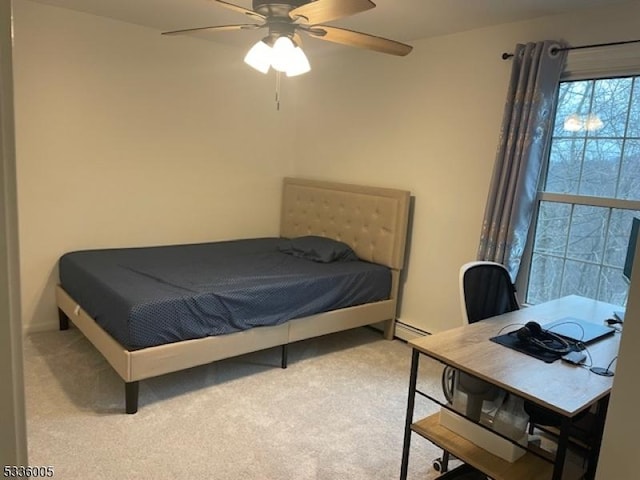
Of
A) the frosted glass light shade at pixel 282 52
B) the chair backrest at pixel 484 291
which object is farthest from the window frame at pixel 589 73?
the frosted glass light shade at pixel 282 52

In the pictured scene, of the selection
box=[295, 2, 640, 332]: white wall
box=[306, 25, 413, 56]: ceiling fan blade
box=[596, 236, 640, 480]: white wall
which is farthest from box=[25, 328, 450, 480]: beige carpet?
box=[306, 25, 413, 56]: ceiling fan blade

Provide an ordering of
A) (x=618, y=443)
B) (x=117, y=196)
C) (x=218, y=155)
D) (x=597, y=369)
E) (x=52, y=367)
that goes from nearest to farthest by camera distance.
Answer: (x=618, y=443), (x=597, y=369), (x=52, y=367), (x=117, y=196), (x=218, y=155)

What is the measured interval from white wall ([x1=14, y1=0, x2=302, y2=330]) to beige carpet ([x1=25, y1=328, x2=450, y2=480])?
36.6 inches

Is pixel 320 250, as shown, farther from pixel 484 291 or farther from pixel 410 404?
pixel 410 404

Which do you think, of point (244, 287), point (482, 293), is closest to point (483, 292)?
point (482, 293)

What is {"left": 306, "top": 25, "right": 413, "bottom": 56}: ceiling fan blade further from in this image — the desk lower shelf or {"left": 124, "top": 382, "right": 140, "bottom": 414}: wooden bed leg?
{"left": 124, "top": 382, "right": 140, "bottom": 414}: wooden bed leg

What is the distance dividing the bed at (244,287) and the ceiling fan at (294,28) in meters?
1.38

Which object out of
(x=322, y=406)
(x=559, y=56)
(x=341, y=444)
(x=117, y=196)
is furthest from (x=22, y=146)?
(x=559, y=56)

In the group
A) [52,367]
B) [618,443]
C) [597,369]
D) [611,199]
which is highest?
[611,199]

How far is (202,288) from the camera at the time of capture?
2.90 metres

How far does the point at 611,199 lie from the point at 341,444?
2.13 metres

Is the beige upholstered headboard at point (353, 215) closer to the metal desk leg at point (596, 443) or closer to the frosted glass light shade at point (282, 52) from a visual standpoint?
the frosted glass light shade at point (282, 52)

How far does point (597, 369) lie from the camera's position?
5.90 feet

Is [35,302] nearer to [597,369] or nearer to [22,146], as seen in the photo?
[22,146]
